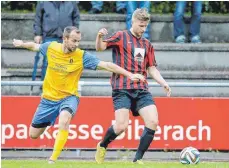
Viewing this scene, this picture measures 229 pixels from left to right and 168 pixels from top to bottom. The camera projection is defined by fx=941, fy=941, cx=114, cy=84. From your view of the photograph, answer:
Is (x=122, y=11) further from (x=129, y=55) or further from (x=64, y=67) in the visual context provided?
(x=129, y=55)

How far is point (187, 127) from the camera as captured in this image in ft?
51.7

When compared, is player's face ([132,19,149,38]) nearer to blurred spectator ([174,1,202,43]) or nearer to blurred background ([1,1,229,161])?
blurred background ([1,1,229,161])

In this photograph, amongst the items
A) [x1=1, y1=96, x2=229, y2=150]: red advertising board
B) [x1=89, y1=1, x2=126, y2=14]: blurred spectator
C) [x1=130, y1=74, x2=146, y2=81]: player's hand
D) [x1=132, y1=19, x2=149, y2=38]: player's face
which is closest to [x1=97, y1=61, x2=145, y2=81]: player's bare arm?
[x1=130, y1=74, x2=146, y2=81]: player's hand

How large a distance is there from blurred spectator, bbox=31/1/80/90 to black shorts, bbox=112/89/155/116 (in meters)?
4.42

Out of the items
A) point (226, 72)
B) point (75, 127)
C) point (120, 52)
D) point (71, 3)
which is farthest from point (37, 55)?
point (120, 52)

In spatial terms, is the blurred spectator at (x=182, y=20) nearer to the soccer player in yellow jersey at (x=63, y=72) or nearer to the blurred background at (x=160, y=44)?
the blurred background at (x=160, y=44)

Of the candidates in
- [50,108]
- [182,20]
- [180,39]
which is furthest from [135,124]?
[182,20]

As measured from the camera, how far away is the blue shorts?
1317 centimetres

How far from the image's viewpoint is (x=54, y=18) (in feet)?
56.4

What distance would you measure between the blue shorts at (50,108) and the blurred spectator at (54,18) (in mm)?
3441

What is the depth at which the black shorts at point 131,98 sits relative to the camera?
1284cm

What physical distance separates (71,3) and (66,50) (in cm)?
398

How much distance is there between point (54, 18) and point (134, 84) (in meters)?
Answer: 4.68

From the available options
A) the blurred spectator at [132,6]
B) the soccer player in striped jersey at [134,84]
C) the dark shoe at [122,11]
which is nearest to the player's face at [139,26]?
the soccer player in striped jersey at [134,84]
